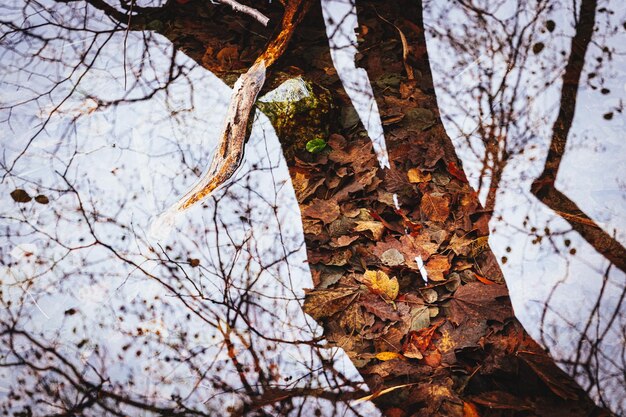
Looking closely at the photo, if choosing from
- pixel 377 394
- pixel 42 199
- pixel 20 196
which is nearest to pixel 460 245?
pixel 377 394

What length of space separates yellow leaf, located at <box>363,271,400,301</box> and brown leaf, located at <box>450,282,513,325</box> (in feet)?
0.89

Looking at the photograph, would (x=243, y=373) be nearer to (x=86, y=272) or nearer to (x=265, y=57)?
(x=86, y=272)

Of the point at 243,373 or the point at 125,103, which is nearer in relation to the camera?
the point at 243,373

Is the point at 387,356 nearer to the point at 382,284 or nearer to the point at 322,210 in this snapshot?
the point at 382,284

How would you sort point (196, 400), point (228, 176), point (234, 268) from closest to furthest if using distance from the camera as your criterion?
1. point (196, 400)
2. point (234, 268)
3. point (228, 176)

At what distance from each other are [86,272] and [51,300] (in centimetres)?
20

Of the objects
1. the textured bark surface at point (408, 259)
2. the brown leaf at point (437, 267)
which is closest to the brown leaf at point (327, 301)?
the textured bark surface at point (408, 259)

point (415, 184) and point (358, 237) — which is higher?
point (415, 184)

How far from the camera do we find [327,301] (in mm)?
1952

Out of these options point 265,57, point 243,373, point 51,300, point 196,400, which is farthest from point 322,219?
point 51,300

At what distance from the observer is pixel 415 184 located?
2.30 m

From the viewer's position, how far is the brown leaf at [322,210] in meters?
2.22

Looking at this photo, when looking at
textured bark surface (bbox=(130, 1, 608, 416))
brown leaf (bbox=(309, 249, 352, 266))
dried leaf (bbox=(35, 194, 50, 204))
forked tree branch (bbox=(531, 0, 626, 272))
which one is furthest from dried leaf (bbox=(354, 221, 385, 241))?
dried leaf (bbox=(35, 194, 50, 204))

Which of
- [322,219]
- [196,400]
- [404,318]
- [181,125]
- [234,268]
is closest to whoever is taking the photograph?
[196,400]
